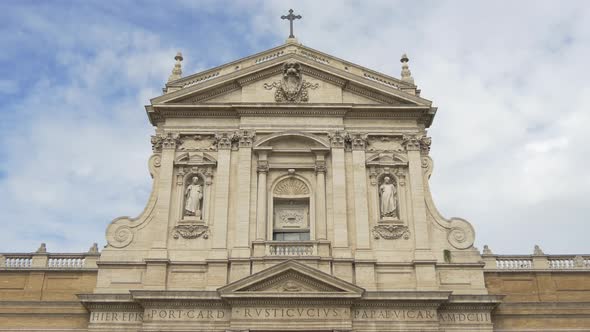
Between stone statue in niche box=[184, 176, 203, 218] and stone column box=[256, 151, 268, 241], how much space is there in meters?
2.06

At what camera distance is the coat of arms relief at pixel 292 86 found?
25.0 m

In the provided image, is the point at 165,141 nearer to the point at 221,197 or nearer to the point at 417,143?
the point at 221,197

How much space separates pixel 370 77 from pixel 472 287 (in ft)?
28.7

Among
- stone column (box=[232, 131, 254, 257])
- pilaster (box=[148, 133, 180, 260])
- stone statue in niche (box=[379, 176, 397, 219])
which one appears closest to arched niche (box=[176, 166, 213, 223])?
pilaster (box=[148, 133, 180, 260])

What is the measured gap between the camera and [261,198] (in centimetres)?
2342

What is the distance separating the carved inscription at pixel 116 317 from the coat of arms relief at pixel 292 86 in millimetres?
9151

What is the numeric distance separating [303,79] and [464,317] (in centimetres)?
1040

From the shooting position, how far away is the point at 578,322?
22188 millimetres

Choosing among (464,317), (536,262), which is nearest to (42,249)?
(464,317)

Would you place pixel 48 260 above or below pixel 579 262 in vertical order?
above

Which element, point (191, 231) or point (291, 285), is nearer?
point (291, 285)

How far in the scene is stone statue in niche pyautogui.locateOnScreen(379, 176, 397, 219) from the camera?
23.4 m

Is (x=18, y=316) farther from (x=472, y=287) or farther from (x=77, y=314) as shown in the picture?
(x=472, y=287)

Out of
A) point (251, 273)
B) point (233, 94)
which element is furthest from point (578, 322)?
point (233, 94)
